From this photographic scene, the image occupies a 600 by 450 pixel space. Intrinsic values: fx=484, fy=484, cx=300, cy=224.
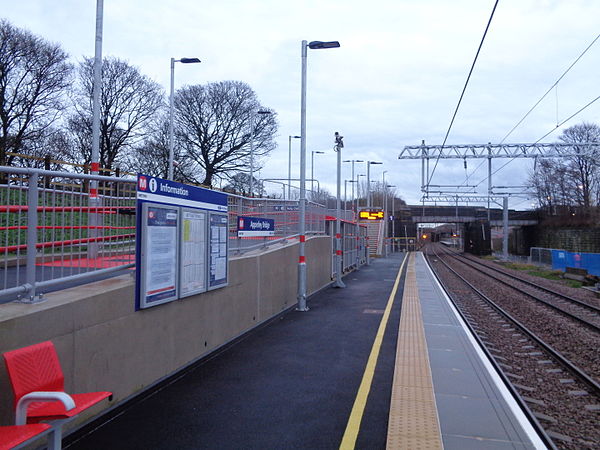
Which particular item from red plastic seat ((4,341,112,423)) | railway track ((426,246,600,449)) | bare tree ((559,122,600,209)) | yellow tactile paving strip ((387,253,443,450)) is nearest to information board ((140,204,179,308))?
red plastic seat ((4,341,112,423))

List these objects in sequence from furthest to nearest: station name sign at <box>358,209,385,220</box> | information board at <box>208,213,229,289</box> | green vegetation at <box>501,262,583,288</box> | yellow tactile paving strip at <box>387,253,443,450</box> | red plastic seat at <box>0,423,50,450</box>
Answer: station name sign at <box>358,209,385,220</box>, green vegetation at <box>501,262,583,288</box>, information board at <box>208,213,229,289</box>, yellow tactile paving strip at <box>387,253,443,450</box>, red plastic seat at <box>0,423,50,450</box>

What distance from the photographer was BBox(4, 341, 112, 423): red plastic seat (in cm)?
345

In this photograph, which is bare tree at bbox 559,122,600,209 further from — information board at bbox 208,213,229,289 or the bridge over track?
information board at bbox 208,213,229,289

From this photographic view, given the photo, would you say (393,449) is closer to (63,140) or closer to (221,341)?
(221,341)

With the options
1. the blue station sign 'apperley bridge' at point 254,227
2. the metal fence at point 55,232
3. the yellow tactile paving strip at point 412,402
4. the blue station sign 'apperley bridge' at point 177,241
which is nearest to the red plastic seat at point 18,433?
the metal fence at point 55,232

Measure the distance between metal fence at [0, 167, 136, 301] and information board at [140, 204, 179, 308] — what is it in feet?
1.56

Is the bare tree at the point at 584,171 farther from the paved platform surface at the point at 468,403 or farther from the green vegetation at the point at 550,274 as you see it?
the paved platform surface at the point at 468,403

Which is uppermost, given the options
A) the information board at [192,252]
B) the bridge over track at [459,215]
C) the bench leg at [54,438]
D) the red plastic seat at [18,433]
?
the bridge over track at [459,215]

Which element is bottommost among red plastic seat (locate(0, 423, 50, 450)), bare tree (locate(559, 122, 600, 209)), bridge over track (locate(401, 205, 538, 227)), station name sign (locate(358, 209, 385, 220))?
red plastic seat (locate(0, 423, 50, 450))

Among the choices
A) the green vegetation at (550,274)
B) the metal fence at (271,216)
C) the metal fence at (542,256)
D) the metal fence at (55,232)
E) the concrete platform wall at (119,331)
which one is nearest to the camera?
the concrete platform wall at (119,331)

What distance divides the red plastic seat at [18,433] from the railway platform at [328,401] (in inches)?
43.6

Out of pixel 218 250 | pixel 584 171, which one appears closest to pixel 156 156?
pixel 218 250

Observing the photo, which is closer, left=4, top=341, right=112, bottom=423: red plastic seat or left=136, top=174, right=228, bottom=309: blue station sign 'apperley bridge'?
left=4, top=341, right=112, bottom=423: red plastic seat

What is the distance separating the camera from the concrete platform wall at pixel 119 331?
158 inches
